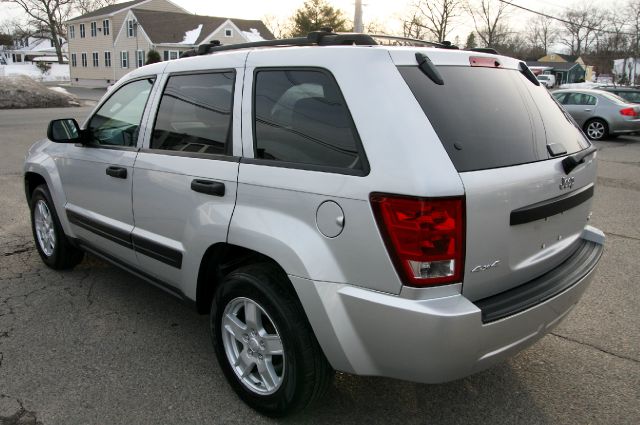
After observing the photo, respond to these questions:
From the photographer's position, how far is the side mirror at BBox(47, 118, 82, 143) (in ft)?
12.8

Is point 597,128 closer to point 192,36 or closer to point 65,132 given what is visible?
point 65,132

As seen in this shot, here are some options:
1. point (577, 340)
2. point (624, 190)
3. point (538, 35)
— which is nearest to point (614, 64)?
point (538, 35)

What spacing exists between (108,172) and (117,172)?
0.13m

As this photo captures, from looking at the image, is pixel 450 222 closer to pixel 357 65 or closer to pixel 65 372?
pixel 357 65

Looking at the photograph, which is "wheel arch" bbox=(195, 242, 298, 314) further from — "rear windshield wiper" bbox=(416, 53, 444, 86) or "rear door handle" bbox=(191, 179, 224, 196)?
"rear windshield wiper" bbox=(416, 53, 444, 86)

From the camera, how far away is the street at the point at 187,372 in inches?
109

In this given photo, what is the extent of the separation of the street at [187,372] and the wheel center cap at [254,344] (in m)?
0.36

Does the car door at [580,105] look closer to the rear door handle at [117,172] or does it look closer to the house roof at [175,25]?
the rear door handle at [117,172]

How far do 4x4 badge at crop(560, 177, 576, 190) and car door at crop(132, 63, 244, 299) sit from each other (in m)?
1.63

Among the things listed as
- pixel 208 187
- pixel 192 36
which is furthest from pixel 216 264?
pixel 192 36

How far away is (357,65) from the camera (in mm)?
2338

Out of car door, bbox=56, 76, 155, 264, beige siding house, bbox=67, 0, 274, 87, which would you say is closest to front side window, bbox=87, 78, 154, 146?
car door, bbox=56, 76, 155, 264

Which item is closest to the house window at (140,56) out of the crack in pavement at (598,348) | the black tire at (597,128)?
the black tire at (597,128)

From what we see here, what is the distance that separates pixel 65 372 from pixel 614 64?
69.5m
